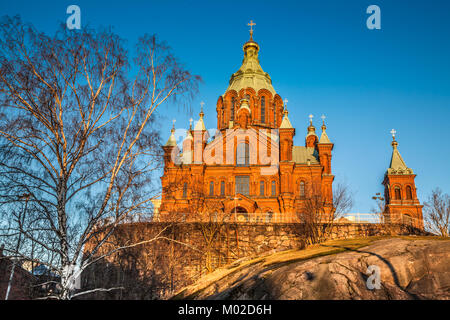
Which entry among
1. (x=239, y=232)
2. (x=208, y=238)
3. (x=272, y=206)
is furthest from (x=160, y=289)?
(x=272, y=206)

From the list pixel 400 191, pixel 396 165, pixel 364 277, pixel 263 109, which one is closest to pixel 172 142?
pixel 263 109

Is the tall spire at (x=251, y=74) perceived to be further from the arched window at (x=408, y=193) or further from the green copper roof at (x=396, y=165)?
the arched window at (x=408, y=193)

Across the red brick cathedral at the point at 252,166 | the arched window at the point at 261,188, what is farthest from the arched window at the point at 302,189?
the arched window at the point at 261,188

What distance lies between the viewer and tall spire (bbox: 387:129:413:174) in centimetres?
4614

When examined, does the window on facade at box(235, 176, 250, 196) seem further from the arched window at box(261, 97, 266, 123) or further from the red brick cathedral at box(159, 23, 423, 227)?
the arched window at box(261, 97, 266, 123)

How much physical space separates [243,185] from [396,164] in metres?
20.2

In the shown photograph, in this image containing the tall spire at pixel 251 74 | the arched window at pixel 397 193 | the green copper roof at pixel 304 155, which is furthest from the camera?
the tall spire at pixel 251 74

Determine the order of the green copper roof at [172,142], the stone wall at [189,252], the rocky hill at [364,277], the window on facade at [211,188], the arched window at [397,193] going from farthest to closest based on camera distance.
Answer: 1. the green copper roof at [172,142]
2. the arched window at [397,193]
3. the window on facade at [211,188]
4. the stone wall at [189,252]
5. the rocky hill at [364,277]

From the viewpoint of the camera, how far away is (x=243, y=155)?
146 feet

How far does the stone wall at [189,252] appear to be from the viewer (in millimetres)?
28922

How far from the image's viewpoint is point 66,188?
12.3m
